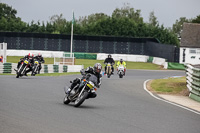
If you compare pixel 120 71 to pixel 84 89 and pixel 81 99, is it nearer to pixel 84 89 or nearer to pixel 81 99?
pixel 84 89

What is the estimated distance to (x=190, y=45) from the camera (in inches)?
2680

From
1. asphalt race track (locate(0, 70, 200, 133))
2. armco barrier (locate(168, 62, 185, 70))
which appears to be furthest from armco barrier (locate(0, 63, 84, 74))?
asphalt race track (locate(0, 70, 200, 133))

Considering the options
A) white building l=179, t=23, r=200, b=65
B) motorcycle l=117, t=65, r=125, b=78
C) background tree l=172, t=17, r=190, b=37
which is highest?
background tree l=172, t=17, r=190, b=37

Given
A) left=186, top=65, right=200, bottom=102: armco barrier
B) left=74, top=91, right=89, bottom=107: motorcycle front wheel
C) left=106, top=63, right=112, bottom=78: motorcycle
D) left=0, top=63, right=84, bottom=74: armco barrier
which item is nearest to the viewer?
left=74, top=91, right=89, bottom=107: motorcycle front wheel

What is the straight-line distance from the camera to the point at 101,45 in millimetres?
73000

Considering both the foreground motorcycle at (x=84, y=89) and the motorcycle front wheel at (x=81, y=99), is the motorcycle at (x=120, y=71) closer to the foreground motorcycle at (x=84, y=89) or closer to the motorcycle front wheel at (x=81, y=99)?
the foreground motorcycle at (x=84, y=89)

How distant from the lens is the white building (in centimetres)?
6688

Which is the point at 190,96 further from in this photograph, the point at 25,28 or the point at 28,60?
the point at 25,28

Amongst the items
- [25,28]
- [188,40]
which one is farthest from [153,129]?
[25,28]

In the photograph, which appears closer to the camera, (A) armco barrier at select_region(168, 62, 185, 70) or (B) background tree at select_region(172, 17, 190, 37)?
(A) armco barrier at select_region(168, 62, 185, 70)

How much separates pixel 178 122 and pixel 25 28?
258 feet

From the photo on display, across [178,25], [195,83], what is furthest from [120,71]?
[178,25]

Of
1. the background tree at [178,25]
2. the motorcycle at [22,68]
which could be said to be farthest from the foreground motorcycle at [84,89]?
the background tree at [178,25]

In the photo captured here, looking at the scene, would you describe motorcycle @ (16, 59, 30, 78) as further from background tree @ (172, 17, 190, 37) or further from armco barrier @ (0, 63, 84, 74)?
background tree @ (172, 17, 190, 37)
